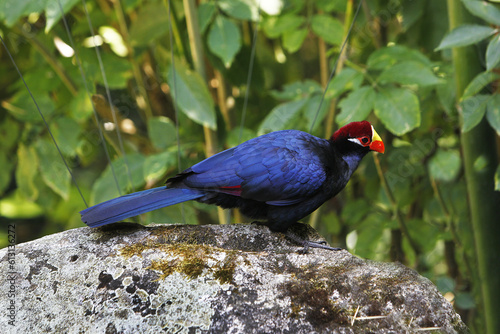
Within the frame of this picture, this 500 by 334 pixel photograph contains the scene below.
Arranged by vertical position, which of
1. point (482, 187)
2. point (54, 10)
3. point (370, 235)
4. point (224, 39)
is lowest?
point (370, 235)

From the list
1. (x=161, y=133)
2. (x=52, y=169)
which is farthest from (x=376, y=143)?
(x=52, y=169)

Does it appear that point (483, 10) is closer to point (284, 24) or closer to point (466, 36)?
point (466, 36)

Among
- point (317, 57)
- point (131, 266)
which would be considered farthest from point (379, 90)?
point (317, 57)

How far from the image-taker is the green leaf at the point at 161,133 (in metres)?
2.45

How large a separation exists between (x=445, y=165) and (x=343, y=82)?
2.07ft

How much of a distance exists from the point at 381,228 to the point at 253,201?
112 cm

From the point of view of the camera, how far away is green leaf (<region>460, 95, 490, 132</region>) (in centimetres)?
190

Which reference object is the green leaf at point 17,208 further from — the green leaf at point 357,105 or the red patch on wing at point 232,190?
the green leaf at point 357,105

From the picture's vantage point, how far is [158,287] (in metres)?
1.34

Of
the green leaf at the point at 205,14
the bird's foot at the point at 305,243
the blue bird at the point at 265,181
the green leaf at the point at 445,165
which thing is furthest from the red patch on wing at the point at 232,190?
the green leaf at the point at 445,165

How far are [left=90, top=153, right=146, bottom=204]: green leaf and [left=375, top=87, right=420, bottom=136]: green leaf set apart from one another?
1122 mm

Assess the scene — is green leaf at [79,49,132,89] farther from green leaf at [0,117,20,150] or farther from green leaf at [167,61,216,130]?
green leaf at [0,117,20,150]

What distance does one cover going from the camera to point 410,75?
6.66 feet

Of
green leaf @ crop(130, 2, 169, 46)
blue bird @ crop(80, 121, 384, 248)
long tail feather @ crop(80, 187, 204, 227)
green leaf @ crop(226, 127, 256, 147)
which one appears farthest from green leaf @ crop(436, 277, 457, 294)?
green leaf @ crop(130, 2, 169, 46)
